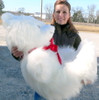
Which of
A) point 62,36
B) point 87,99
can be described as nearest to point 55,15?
point 62,36

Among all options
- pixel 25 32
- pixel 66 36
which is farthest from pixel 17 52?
pixel 66 36

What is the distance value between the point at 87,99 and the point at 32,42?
85.4 inches

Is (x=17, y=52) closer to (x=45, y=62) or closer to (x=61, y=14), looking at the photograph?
(x=45, y=62)

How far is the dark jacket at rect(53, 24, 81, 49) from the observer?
1.62 metres

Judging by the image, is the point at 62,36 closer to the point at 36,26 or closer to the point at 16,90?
the point at 36,26

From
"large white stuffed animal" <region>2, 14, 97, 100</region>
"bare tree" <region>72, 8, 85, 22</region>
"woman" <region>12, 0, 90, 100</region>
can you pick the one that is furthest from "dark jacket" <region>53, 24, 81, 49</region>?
"bare tree" <region>72, 8, 85, 22</region>

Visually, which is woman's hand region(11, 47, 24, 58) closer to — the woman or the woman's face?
the woman

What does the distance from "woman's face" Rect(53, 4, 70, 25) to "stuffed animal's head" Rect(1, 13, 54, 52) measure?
1.32 ft

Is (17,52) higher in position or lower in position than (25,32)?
lower

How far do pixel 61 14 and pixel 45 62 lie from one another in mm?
585

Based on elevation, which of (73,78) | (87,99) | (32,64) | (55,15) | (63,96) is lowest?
(87,99)

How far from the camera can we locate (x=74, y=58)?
4.52ft

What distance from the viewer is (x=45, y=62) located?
1.20 meters

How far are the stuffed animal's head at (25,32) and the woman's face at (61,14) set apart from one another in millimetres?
401
